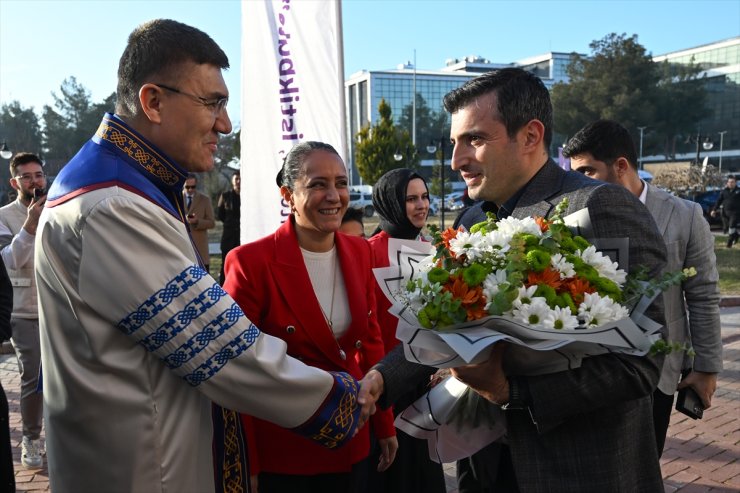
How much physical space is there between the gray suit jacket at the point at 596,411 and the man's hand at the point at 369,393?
1.79 feet

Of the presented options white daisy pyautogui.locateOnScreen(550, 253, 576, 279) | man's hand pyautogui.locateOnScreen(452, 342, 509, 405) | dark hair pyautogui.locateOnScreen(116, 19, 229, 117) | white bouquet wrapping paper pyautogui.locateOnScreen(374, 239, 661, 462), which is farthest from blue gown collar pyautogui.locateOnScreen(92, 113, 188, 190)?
white daisy pyautogui.locateOnScreen(550, 253, 576, 279)

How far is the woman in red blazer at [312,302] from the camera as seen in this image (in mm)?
2838

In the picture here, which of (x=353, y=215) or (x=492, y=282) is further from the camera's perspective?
(x=353, y=215)

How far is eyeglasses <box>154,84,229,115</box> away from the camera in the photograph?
81.4 inches

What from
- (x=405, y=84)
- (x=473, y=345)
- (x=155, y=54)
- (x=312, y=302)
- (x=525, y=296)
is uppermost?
(x=405, y=84)

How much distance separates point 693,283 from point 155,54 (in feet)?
9.72

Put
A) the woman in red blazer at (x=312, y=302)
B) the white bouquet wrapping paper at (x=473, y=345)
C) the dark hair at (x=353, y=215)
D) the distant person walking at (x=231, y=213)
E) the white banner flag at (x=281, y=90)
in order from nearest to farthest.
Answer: the white bouquet wrapping paper at (x=473, y=345) → the woman in red blazer at (x=312, y=302) → the white banner flag at (x=281, y=90) → the dark hair at (x=353, y=215) → the distant person walking at (x=231, y=213)

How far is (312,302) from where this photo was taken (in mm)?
2904

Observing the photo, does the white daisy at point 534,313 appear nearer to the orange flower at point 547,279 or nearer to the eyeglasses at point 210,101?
the orange flower at point 547,279

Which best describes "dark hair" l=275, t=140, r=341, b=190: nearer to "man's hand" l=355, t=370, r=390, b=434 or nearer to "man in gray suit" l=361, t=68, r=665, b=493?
"man in gray suit" l=361, t=68, r=665, b=493

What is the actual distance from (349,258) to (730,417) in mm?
4244

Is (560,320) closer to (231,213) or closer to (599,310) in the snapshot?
(599,310)

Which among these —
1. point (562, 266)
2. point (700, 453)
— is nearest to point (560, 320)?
point (562, 266)

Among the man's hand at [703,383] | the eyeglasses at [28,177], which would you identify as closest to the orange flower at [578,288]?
the man's hand at [703,383]
